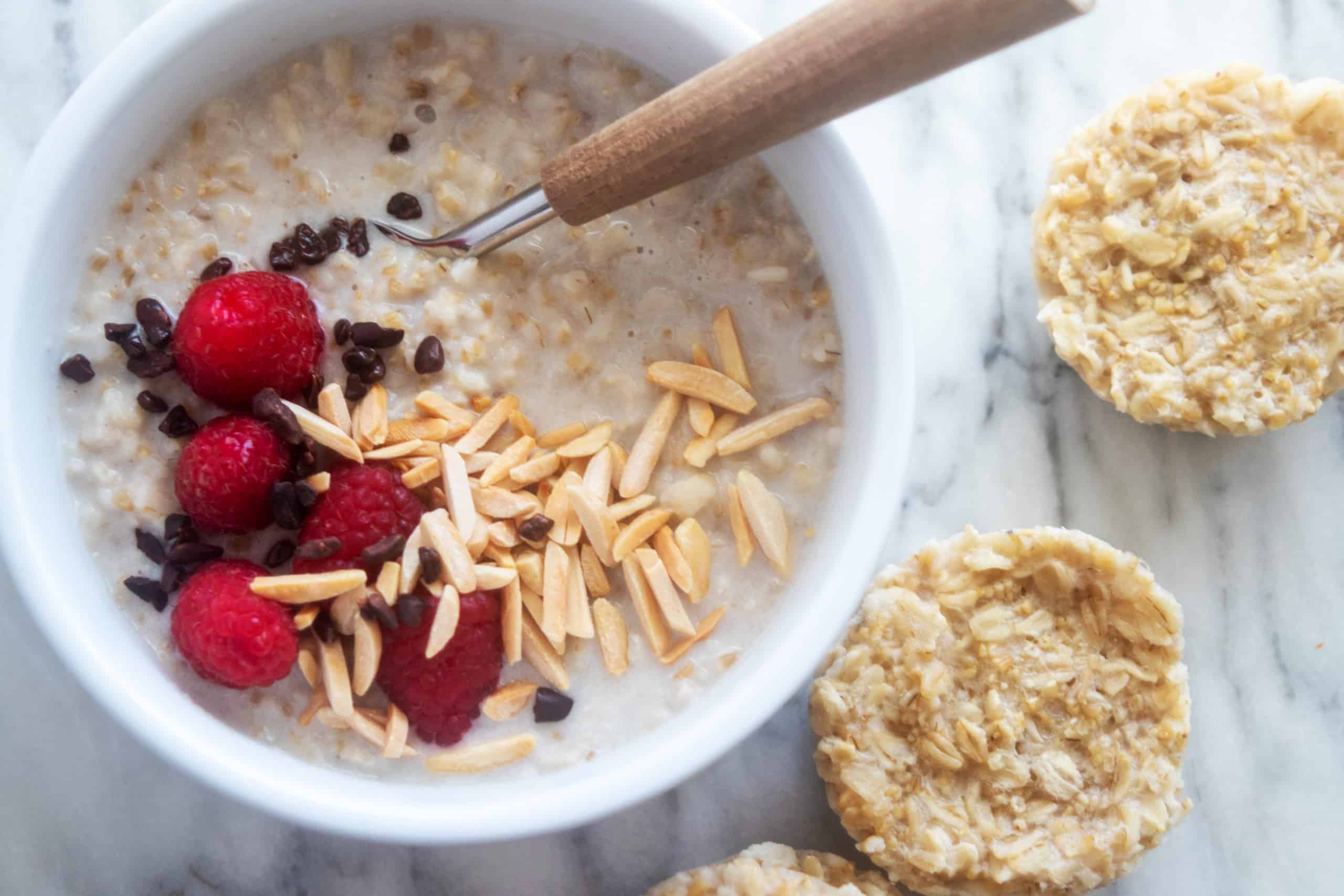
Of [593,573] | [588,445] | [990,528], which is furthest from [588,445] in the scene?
[990,528]

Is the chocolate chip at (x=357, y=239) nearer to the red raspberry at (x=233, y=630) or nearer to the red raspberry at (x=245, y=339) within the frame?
the red raspberry at (x=245, y=339)

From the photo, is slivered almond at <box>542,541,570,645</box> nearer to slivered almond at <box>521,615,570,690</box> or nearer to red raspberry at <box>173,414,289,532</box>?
slivered almond at <box>521,615,570,690</box>

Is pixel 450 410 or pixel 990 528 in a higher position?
pixel 450 410

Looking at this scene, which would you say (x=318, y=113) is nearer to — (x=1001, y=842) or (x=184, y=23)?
(x=184, y=23)

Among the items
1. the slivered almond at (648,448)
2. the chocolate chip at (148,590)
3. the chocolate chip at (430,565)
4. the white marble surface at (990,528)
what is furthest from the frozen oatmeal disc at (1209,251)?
the chocolate chip at (148,590)

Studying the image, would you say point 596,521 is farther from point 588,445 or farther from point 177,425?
point 177,425
